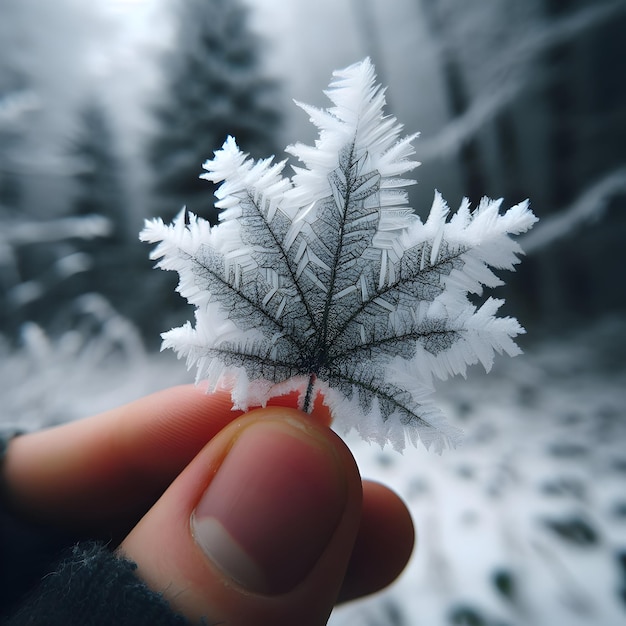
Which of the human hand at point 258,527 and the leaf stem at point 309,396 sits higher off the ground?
the leaf stem at point 309,396

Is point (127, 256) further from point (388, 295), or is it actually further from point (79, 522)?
point (388, 295)

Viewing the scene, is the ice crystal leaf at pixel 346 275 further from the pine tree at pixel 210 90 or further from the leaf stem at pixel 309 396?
the pine tree at pixel 210 90

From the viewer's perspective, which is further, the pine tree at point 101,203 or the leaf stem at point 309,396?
the pine tree at point 101,203

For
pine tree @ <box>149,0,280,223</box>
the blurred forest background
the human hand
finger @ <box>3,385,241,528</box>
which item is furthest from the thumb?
pine tree @ <box>149,0,280,223</box>

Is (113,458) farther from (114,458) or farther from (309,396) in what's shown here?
(309,396)

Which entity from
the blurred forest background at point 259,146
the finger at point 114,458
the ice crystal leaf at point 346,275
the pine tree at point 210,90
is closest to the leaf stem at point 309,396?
the ice crystal leaf at point 346,275

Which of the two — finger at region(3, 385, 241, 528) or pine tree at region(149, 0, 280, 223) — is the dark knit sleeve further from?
pine tree at region(149, 0, 280, 223)

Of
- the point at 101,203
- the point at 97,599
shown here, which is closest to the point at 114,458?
the point at 97,599

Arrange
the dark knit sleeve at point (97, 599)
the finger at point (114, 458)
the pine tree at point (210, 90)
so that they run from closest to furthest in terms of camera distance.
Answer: the dark knit sleeve at point (97, 599)
the finger at point (114, 458)
the pine tree at point (210, 90)
